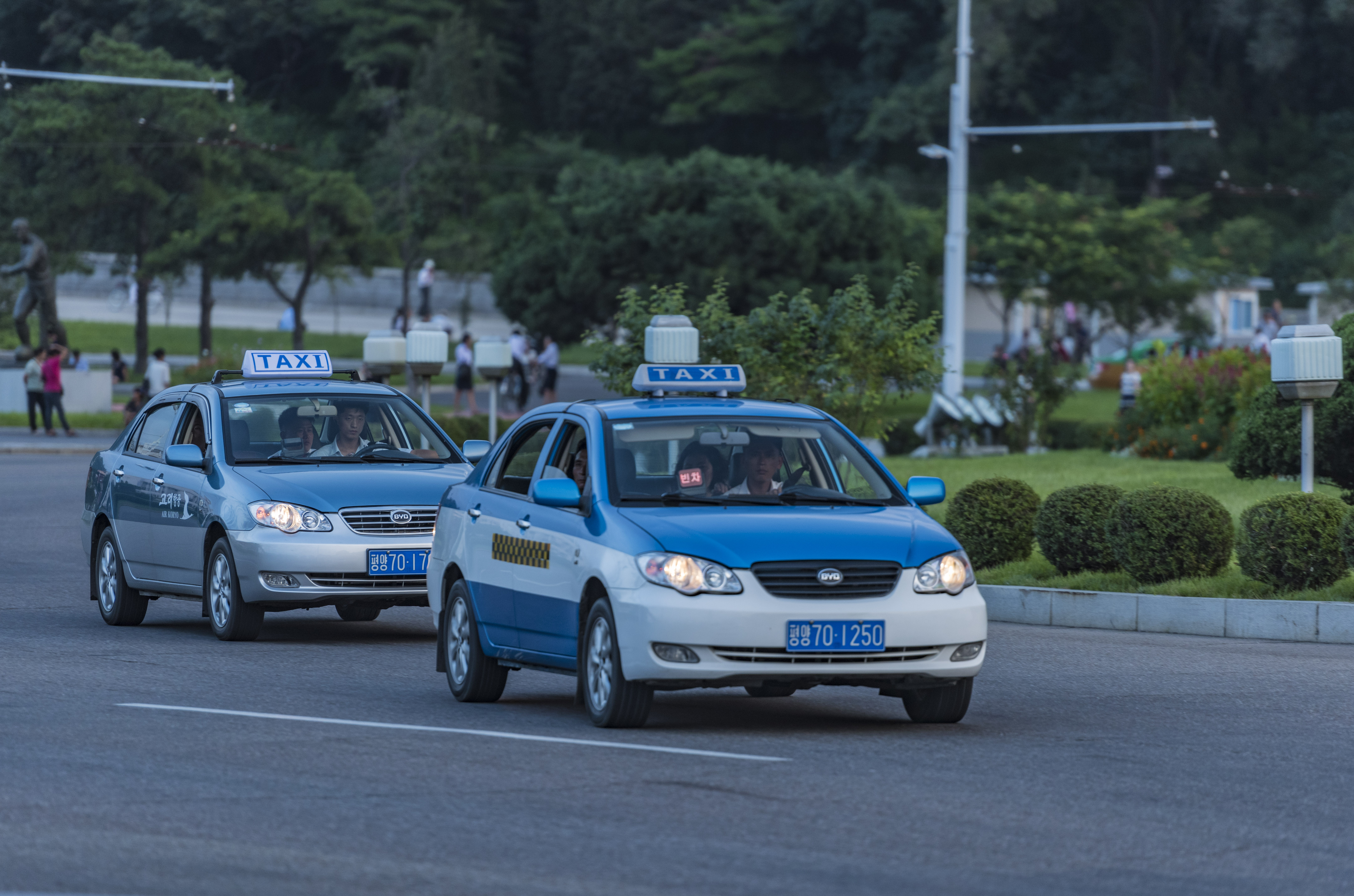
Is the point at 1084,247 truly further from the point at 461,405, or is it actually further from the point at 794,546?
the point at 794,546

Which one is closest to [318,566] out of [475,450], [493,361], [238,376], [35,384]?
[475,450]

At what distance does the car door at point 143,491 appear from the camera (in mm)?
Answer: 13969

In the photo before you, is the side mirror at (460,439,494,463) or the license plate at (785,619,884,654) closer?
the license plate at (785,619,884,654)

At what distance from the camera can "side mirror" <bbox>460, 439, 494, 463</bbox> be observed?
533 inches

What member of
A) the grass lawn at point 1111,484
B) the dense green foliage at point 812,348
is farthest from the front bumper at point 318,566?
the dense green foliage at point 812,348

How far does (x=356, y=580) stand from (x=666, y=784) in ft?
17.1

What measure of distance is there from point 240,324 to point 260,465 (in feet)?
226

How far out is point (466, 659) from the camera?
1052cm

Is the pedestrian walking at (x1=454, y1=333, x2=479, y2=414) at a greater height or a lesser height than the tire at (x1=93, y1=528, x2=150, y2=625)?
greater

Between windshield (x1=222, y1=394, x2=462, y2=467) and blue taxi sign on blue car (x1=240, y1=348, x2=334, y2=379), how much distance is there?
0.84m

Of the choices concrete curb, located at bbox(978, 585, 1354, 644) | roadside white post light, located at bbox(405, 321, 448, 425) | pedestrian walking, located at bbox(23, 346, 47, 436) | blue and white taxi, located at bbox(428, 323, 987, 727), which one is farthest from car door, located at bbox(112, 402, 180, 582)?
pedestrian walking, located at bbox(23, 346, 47, 436)

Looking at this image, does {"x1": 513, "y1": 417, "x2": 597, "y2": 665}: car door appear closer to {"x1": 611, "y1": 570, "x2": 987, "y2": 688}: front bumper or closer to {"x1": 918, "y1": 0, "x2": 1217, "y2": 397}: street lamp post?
{"x1": 611, "y1": 570, "x2": 987, "y2": 688}: front bumper

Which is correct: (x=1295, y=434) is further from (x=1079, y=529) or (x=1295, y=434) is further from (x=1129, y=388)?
(x=1129, y=388)

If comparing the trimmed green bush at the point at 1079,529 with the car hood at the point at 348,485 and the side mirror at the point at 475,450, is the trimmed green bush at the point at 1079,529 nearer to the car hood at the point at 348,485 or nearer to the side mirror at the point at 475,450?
the side mirror at the point at 475,450
